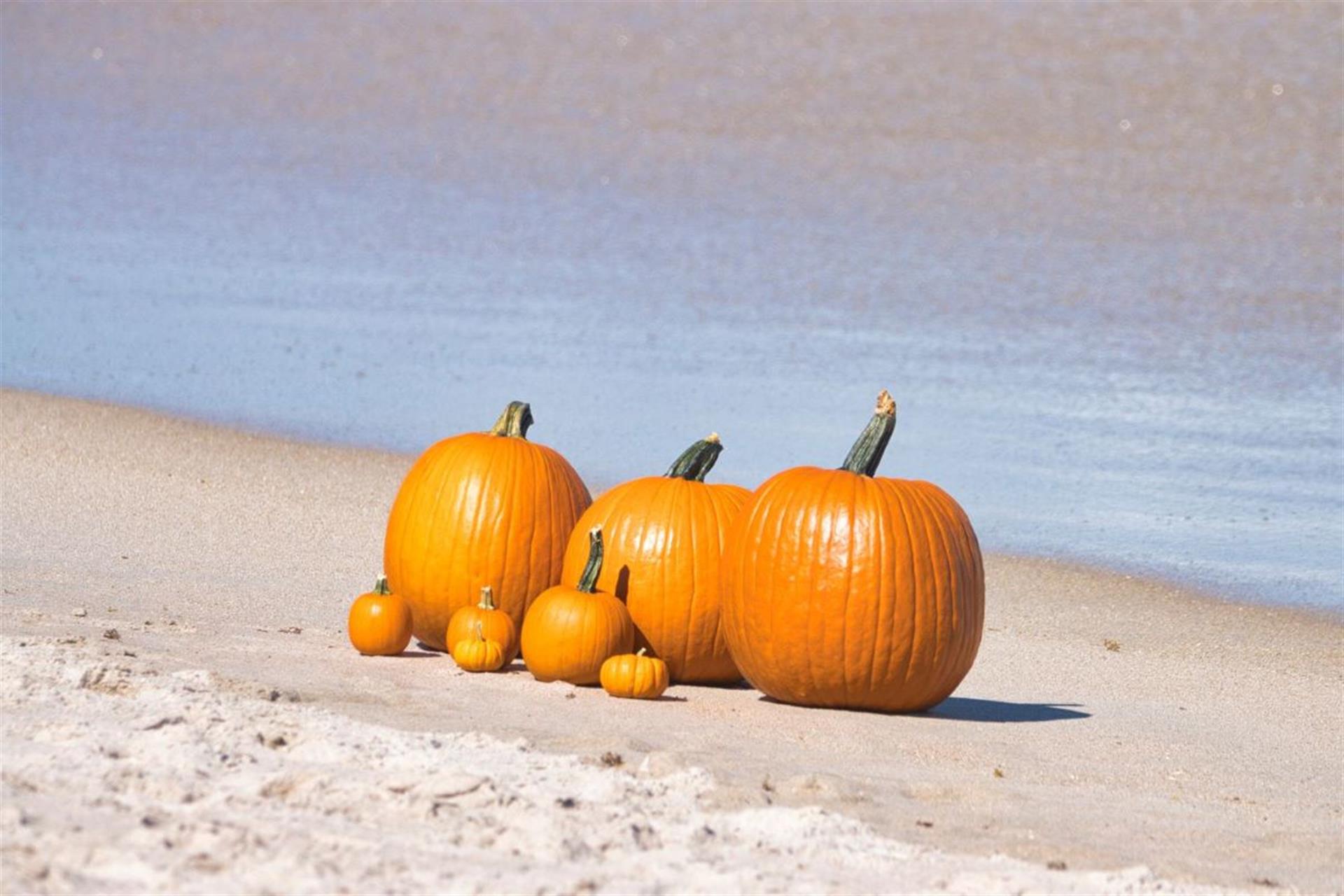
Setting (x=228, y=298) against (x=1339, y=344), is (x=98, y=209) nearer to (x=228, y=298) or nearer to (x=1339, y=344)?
(x=228, y=298)

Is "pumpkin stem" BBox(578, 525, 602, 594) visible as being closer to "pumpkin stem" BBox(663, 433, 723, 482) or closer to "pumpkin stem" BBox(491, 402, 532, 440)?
"pumpkin stem" BBox(663, 433, 723, 482)

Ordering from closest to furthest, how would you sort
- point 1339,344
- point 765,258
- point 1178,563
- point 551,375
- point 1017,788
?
1. point 1017,788
2. point 1178,563
3. point 551,375
4. point 1339,344
5. point 765,258

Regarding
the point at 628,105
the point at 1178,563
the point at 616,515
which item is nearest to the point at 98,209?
the point at 628,105

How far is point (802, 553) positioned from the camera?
24.3 ft

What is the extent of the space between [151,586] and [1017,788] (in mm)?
3951

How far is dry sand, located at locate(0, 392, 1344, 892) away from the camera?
5090mm

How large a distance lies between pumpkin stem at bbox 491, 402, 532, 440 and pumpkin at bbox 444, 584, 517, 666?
71cm

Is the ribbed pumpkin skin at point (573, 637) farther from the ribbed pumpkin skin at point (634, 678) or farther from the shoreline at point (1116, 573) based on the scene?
the shoreline at point (1116, 573)

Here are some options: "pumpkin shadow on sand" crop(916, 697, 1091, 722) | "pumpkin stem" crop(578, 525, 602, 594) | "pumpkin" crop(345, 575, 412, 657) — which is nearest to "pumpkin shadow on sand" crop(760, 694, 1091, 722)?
"pumpkin shadow on sand" crop(916, 697, 1091, 722)

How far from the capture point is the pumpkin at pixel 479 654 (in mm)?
7609

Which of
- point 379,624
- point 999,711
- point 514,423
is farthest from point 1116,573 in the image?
point 379,624

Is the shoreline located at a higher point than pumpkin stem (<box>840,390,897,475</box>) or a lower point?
lower

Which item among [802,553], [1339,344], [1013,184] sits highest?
[1013,184]

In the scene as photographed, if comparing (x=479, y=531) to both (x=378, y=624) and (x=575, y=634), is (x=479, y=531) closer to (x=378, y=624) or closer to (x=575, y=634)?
(x=378, y=624)
